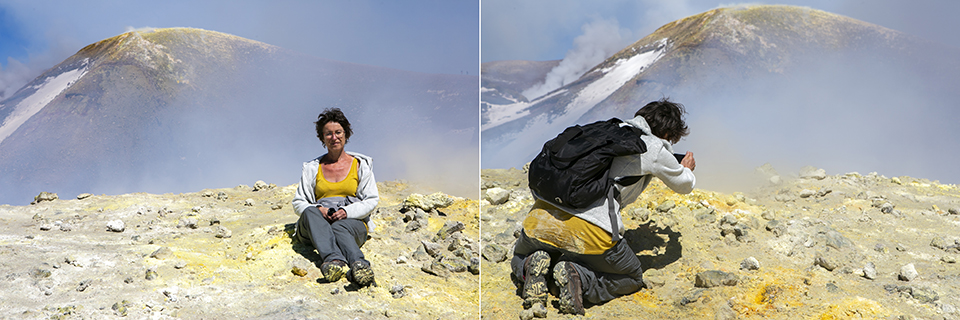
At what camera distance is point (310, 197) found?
4199 mm

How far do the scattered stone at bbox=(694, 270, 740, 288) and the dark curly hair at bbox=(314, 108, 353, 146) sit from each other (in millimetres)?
3094

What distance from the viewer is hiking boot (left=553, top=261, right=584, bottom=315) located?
10.4 feet

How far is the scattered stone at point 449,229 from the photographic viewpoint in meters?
4.80

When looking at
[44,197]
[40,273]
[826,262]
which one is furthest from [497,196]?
[44,197]

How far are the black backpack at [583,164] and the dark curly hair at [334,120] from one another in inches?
76.8

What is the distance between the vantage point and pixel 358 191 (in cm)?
429

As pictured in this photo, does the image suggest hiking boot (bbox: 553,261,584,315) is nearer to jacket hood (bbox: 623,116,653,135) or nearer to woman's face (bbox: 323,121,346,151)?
jacket hood (bbox: 623,116,653,135)

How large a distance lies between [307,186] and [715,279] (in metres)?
3.29

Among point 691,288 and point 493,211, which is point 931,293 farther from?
point 493,211

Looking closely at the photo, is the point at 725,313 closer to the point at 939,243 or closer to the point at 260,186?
the point at 939,243

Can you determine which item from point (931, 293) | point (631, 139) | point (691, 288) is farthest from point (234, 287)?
point (931, 293)

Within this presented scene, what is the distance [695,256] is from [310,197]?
10.7 ft

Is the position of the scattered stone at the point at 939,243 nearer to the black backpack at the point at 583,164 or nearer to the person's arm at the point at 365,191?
the black backpack at the point at 583,164

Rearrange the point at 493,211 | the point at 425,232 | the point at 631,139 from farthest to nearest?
the point at 493,211 < the point at 425,232 < the point at 631,139
